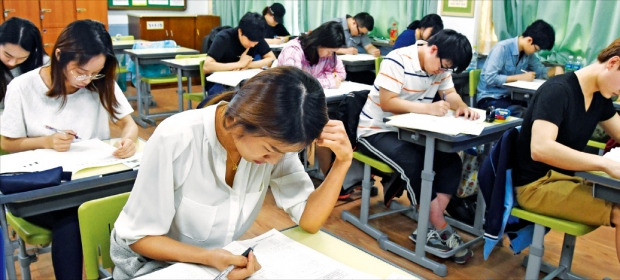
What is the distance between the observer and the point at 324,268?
1165 millimetres

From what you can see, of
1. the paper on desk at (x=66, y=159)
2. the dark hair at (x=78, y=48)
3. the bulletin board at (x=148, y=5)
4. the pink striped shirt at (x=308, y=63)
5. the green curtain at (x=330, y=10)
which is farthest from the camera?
the bulletin board at (x=148, y=5)

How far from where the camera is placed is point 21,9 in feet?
20.7

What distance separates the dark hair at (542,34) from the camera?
400cm

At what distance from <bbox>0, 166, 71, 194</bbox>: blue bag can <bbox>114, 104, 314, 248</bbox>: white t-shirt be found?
46cm

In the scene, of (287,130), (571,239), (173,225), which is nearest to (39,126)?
(173,225)

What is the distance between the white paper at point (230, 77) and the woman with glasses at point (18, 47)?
1347 millimetres

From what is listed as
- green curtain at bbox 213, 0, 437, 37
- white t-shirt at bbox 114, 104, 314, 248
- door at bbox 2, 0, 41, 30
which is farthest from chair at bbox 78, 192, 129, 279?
door at bbox 2, 0, 41, 30

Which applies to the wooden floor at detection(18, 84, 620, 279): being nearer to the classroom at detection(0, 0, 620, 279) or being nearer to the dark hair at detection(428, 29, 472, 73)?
the classroom at detection(0, 0, 620, 279)

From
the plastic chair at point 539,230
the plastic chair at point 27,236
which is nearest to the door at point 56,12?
the plastic chair at point 27,236

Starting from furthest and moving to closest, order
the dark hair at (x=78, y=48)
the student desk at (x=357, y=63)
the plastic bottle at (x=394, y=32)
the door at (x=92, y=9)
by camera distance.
→ the door at (x=92, y=9), the plastic bottle at (x=394, y=32), the student desk at (x=357, y=63), the dark hair at (x=78, y=48)

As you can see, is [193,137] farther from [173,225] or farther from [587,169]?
[587,169]

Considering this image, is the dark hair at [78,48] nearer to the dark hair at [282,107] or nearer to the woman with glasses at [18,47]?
the woman with glasses at [18,47]

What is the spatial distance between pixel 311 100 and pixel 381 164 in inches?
66.6

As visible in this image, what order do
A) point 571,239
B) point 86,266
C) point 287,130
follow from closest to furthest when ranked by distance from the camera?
point 287,130 < point 86,266 < point 571,239
